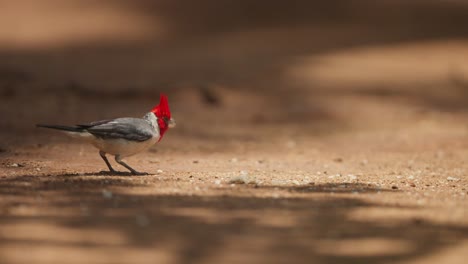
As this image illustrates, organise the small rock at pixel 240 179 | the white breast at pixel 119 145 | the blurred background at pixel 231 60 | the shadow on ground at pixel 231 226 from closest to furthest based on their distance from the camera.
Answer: the shadow on ground at pixel 231 226 → the small rock at pixel 240 179 → the white breast at pixel 119 145 → the blurred background at pixel 231 60

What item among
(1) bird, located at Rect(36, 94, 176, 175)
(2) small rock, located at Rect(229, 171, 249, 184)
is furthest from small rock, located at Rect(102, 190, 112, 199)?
(2) small rock, located at Rect(229, 171, 249, 184)

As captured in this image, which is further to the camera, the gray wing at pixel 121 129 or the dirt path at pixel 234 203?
the gray wing at pixel 121 129

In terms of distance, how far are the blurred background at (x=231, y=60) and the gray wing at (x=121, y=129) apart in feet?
10.6

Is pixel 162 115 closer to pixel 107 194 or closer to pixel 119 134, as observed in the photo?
pixel 119 134

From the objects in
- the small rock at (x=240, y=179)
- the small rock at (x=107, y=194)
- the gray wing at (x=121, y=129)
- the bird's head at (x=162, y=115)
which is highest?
the bird's head at (x=162, y=115)

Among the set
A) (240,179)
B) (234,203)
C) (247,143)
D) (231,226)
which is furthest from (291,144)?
(231,226)

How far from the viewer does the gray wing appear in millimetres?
7031

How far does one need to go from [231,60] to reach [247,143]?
4.63m

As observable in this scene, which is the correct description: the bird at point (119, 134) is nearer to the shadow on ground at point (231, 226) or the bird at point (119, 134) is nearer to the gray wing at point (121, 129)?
the gray wing at point (121, 129)

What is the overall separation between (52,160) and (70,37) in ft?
27.4

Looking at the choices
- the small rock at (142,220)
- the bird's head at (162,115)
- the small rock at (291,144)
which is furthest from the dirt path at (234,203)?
the bird's head at (162,115)

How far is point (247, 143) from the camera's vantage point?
426 inches

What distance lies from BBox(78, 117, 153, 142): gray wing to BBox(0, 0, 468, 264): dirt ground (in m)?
0.37

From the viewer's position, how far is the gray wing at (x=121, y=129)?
23.1 ft
